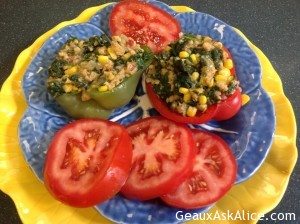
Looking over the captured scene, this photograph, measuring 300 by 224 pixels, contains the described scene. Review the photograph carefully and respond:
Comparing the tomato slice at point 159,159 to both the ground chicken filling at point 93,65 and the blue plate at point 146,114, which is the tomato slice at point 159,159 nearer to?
the blue plate at point 146,114

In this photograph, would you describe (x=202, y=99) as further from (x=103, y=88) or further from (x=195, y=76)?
(x=103, y=88)

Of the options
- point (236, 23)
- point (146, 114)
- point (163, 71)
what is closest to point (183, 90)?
point (163, 71)

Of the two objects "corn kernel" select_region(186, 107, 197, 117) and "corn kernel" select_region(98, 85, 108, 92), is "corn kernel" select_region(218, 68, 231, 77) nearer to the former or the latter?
"corn kernel" select_region(186, 107, 197, 117)

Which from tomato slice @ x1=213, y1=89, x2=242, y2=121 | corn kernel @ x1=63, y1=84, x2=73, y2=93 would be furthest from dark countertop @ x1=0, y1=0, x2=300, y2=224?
corn kernel @ x1=63, y1=84, x2=73, y2=93

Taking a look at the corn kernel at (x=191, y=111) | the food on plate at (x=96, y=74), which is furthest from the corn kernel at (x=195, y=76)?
the food on plate at (x=96, y=74)

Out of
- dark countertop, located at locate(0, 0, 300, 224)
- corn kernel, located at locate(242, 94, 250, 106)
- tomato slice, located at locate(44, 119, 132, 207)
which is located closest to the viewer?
tomato slice, located at locate(44, 119, 132, 207)

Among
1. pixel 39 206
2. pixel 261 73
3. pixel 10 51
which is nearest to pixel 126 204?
pixel 39 206

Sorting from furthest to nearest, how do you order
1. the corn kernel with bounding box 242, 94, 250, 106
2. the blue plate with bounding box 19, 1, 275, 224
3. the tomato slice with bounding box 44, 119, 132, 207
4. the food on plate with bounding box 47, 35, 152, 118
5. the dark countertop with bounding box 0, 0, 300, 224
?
the dark countertop with bounding box 0, 0, 300, 224, the corn kernel with bounding box 242, 94, 250, 106, the food on plate with bounding box 47, 35, 152, 118, the blue plate with bounding box 19, 1, 275, 224, the tomato slice with bounding box 44, 119, 132, 207
